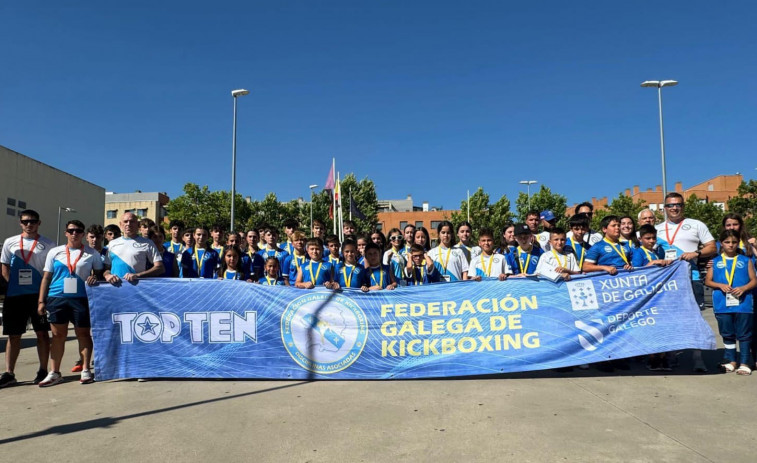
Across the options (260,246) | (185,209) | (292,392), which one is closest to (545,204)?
(185,209)

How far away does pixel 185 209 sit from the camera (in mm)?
46969

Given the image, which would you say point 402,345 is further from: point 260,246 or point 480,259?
point 260,246

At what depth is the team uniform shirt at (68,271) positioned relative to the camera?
5773 millimetres

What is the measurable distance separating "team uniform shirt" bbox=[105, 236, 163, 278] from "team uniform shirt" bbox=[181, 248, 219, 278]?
95cm

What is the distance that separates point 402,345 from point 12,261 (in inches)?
191

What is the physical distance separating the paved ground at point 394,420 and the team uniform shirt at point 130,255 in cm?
139

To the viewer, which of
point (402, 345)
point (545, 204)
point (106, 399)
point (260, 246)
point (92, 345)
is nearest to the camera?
point (106, 399)

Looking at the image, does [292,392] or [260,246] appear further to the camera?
[260,246]

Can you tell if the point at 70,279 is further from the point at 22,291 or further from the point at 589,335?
the point at 589,335

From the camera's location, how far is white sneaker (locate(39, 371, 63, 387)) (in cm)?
564

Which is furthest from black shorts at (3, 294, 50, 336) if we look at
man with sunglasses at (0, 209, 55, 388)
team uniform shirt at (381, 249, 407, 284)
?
team uniform shirt at (381, 249, 407, 284)

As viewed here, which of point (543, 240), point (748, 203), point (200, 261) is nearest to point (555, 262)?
point (543, 240)

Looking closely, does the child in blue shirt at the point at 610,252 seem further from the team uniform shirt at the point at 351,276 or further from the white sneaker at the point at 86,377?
the white sneaker at the point at 86,377

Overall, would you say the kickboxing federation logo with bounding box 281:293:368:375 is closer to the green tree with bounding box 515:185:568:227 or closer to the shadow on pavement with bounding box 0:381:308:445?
the shadow on pavement with bounding box 0:381:308:445
